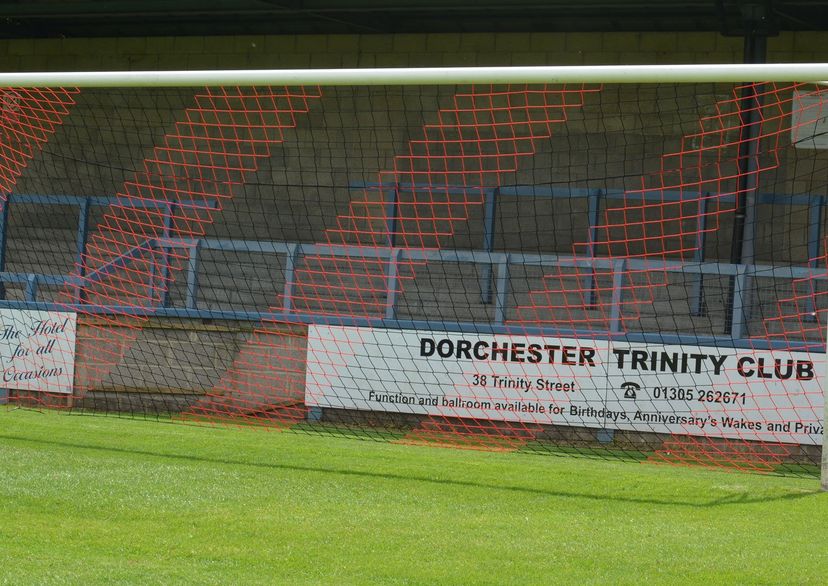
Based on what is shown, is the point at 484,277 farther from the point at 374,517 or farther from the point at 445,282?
the point at 374,517

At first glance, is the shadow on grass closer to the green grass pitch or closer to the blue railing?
the green grass pitch

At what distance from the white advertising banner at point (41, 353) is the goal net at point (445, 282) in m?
0.02

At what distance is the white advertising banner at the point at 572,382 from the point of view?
29.0 ft

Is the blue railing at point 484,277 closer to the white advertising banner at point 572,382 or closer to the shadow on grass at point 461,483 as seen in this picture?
the white advertising banner at point 572,382

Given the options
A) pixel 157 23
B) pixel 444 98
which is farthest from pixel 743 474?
pixel 157 23

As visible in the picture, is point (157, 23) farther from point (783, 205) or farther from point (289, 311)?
point (783, 205)

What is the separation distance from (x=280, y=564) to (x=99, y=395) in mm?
6518

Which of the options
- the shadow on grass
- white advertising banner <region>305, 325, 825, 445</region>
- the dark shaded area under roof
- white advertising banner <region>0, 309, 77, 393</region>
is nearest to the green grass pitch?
the shadow on grass

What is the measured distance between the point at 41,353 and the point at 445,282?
4346 millimetres

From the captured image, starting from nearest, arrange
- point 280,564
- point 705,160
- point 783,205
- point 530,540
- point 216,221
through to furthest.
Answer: point 280,564, point 530,540, point 783,205, point 705,160, point 216,221

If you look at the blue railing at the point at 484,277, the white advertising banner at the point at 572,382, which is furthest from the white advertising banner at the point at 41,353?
the white advertising banner at the point at 572,382

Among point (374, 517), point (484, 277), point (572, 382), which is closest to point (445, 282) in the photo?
point (484, 277)

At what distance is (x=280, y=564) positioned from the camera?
4.57 m

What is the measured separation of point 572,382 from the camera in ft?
30.6
